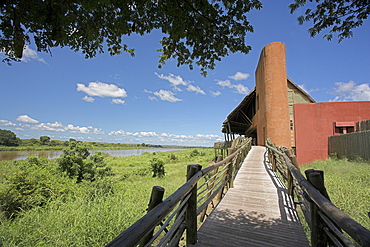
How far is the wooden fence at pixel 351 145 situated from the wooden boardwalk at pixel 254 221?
7.88 metres

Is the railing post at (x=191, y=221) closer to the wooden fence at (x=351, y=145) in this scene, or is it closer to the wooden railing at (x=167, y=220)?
the wooden railing at (x=167, y=220)

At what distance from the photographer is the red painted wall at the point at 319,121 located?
42.1 feet

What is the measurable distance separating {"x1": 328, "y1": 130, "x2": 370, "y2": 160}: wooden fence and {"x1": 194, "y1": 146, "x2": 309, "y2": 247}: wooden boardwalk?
7880mm

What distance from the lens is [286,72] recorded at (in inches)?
650

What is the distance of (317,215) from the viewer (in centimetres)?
195

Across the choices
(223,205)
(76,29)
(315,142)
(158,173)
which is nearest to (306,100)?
(315,142)

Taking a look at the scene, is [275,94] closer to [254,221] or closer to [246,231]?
[254,221]

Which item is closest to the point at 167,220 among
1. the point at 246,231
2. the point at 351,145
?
the point at 246,231

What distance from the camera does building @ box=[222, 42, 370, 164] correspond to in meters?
12.9

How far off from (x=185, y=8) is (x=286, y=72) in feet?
54.9

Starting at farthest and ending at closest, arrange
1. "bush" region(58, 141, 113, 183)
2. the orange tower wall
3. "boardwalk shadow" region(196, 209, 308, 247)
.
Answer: the orange tower wall
"bush" region(58, 141, 113, 183)
"boardwalk shadow" region(196, 209, 308, 247)

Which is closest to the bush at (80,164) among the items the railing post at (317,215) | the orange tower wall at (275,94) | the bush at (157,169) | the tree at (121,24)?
the bush at (157,169)

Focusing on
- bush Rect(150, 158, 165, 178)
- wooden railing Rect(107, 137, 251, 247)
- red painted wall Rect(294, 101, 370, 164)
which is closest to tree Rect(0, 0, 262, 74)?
wooden railing Rect(107, 137, 251, 247)

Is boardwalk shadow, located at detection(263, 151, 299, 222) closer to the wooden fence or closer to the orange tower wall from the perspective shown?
the wooden fence
